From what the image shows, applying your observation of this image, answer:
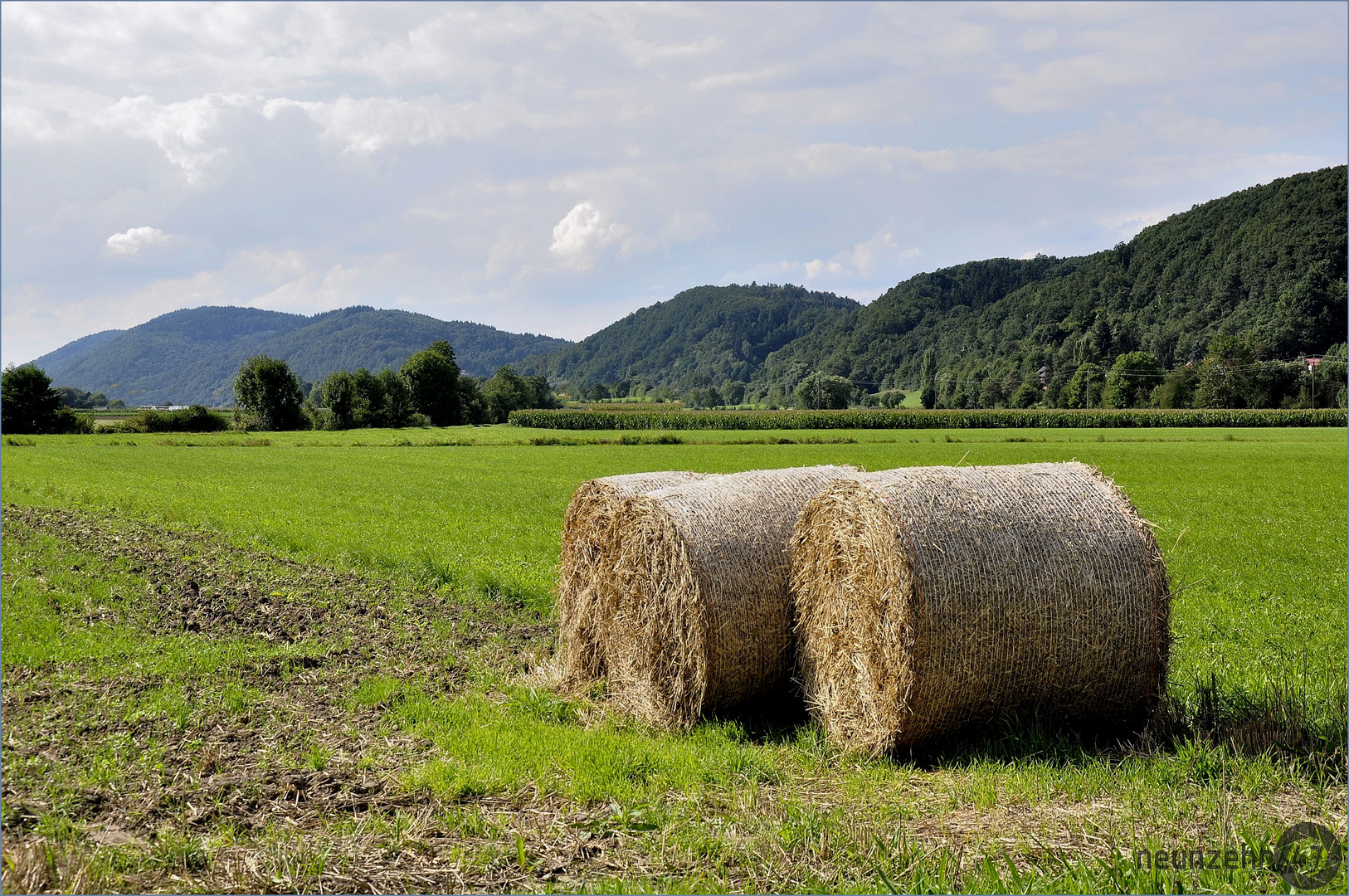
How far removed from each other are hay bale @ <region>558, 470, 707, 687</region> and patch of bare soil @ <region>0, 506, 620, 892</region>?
858 millimetres

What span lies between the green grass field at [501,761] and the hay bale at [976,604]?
13.5 inches

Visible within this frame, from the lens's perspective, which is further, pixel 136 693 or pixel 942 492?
pixel 136 693

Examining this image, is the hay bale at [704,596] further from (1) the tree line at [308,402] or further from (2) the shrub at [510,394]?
(2) the shrub at [510,394]

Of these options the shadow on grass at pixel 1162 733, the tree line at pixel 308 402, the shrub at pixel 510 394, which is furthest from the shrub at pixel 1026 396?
the shadow on grass at pixel 1162 733

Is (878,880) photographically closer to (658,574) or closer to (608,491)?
(658,574)

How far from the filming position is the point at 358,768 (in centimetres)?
606

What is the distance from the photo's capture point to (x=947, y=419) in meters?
94.5

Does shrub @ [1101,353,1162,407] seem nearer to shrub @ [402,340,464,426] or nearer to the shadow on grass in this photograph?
shrub @ [402,340,464,426]

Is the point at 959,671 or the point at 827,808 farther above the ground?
the point at 959,671

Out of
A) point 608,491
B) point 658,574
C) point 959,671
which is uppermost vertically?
point 608,491

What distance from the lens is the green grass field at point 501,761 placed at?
468 cm

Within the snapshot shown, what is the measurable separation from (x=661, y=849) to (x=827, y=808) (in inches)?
46.3

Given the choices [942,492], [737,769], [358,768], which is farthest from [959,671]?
[358,768]

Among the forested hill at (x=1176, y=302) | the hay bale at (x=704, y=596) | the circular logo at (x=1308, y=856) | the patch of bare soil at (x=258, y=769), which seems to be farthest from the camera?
the forested hill at (x=1176, y=302)
